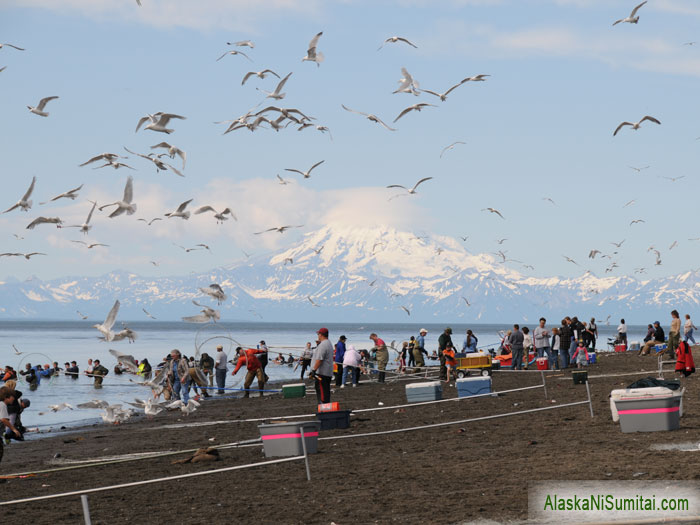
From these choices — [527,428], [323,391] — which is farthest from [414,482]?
[323,391]

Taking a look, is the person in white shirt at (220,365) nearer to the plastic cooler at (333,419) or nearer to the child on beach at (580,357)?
the child on beach at (580,357)

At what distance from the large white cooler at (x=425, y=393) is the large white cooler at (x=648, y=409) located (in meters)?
9.73

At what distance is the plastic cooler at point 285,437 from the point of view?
15133 mm

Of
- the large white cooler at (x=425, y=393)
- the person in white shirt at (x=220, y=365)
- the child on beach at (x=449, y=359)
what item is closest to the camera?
the large white cooler at (x=425, y=393)

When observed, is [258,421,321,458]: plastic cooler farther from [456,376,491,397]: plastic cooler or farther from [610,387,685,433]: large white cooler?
[456,376,491,397]: plastic cooler

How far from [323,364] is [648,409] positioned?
7.29 m

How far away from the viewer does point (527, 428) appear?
1716 cm

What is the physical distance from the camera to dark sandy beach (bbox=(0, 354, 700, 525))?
11.1 meters

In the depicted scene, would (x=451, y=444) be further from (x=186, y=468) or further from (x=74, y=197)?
(x=74, y=197)

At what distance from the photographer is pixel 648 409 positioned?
1470 cm

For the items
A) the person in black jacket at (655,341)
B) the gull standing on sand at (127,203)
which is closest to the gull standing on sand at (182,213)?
the gull standing on sand at (127,203)

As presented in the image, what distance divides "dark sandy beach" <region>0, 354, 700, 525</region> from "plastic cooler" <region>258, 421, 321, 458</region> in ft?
0.96

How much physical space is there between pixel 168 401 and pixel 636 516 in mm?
24753

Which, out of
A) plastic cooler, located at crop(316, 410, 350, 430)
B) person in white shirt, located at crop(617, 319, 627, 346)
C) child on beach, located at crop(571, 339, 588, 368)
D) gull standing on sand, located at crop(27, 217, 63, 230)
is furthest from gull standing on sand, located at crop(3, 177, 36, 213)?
person in white shirt, located at crop(617, 319, 627, 346)
